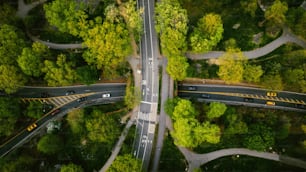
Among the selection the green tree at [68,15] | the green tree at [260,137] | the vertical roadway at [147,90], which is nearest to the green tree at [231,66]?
the green tree at [260,137]

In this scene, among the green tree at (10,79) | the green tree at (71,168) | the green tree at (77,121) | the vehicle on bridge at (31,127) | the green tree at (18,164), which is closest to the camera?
the green tree at (71,168)

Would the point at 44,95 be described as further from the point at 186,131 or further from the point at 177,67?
the point at 186,131

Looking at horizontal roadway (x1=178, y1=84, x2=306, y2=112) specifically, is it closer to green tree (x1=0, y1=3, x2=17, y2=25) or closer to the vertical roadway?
the vertical roadway

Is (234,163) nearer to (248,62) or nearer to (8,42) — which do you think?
(248,62)

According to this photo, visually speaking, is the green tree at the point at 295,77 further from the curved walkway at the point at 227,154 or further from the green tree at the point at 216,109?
the curved walkway at the point at 227,154

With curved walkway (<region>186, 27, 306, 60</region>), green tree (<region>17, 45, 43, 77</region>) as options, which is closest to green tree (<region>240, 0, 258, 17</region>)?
curved walkway (<region>186, 27, 306, 60</region>)

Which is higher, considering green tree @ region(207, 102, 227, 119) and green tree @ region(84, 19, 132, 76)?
green tree @ region(84, 19, 132, 76)
